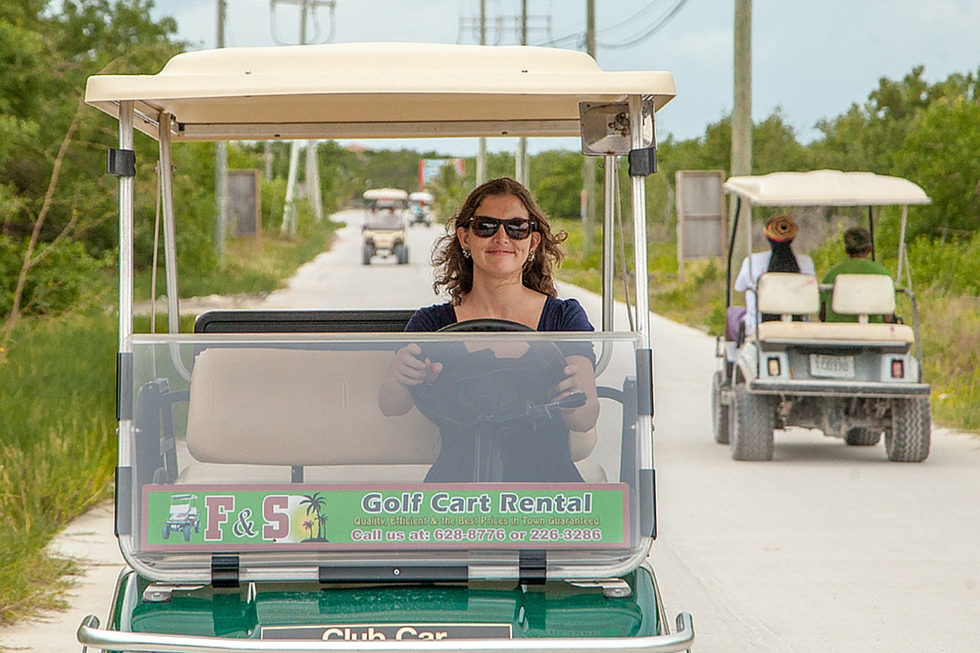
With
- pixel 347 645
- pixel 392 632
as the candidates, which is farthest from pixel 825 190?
pixel 347 645

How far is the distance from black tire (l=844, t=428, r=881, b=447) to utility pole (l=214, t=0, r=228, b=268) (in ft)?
57.8

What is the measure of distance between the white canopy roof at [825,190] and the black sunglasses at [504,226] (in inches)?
209

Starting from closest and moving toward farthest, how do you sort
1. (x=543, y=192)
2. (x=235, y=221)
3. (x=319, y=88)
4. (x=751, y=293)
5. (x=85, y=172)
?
(x=319, y=88), (x=751, y=293), (x=85, y=172), (x=235, y=221), (x=543, y=192)

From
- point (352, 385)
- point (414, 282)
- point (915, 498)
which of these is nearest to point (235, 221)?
point (414, 282)

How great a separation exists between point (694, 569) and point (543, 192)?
54167 mm

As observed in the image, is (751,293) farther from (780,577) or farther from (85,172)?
(85,172)

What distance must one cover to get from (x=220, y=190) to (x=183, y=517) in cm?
2479

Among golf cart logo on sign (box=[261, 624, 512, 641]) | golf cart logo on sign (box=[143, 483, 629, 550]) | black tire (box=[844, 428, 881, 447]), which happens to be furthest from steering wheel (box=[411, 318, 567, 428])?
black tire (box=[844, 428, 881, 447])

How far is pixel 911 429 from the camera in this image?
9367 mm

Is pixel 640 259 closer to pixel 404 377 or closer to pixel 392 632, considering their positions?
pixel 404 377

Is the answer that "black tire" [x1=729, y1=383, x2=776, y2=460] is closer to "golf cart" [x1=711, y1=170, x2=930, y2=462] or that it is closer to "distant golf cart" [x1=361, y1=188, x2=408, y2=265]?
"golf cart" [x1=711, y1=170, x2=930, y2=462]

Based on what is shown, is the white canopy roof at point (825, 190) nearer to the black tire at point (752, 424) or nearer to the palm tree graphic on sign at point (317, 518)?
the black tire at point (752, 424)

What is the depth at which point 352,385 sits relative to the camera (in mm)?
3400

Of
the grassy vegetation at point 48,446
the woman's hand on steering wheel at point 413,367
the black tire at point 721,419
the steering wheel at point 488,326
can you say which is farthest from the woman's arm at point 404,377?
the black tire at point 721,419
